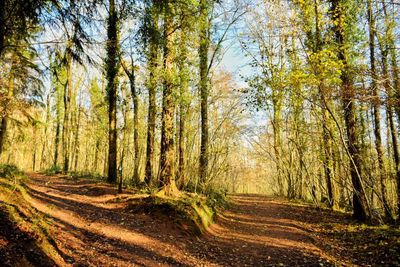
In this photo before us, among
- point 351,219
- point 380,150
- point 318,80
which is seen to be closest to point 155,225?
point 318,80

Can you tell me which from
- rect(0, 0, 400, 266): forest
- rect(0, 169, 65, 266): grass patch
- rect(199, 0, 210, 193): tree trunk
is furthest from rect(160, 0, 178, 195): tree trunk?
rect(0, 169, 65, 266): grass patch

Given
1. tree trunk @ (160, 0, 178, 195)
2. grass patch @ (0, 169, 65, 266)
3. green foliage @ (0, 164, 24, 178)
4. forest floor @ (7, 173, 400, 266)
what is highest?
tree trunk @ (160, 0, 178, 195)

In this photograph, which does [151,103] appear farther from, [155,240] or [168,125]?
[155,240]

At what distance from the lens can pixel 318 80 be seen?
355 inches

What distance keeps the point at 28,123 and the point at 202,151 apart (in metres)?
9.80

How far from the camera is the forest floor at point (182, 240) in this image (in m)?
5.84

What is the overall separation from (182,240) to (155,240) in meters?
0.75

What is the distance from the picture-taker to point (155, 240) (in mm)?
6977

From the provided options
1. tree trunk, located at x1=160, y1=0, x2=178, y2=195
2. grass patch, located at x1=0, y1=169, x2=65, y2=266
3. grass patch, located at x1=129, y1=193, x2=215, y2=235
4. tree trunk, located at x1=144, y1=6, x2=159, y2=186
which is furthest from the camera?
tree trunk, located at x1=144, y1=6, x2=159, y2=186

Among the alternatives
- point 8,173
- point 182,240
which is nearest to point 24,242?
point 182,240

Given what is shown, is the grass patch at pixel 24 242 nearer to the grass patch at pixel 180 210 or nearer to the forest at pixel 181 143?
the forest at pixel 181 143

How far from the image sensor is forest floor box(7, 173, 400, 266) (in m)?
5.84

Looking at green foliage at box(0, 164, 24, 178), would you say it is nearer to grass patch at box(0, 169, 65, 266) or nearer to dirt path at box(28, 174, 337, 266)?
dirt path at box(28, 174, 337, 266)

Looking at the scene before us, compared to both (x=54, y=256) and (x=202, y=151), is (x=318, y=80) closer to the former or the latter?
(x=202, y=151)
